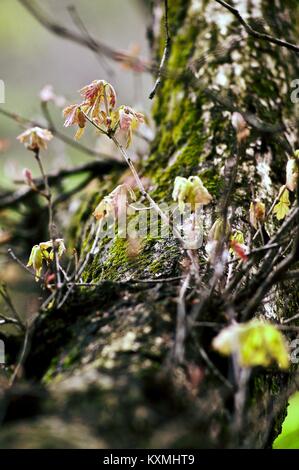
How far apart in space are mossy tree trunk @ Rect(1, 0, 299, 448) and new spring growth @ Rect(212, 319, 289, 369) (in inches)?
4.7

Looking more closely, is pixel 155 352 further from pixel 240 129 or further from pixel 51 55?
pixel 51 55

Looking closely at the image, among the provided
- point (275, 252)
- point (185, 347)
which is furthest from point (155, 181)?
point (185, 347)

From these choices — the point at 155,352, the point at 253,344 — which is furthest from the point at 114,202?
the point at 253,344

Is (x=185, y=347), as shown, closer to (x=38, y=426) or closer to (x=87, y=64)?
(x=38, y=426)

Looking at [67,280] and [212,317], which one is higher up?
[67,280]

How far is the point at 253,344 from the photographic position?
0.93m

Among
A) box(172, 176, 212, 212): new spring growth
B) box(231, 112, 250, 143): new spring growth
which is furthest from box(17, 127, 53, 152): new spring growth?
box(231, 112, 250, 143): new spring growth

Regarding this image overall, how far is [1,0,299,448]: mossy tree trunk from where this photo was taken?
0.93m

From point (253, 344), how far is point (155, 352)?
8.9 inches

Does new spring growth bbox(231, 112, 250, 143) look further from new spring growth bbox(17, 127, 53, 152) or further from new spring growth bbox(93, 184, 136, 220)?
new spring growth bbox(17, 127, 53, 152)
